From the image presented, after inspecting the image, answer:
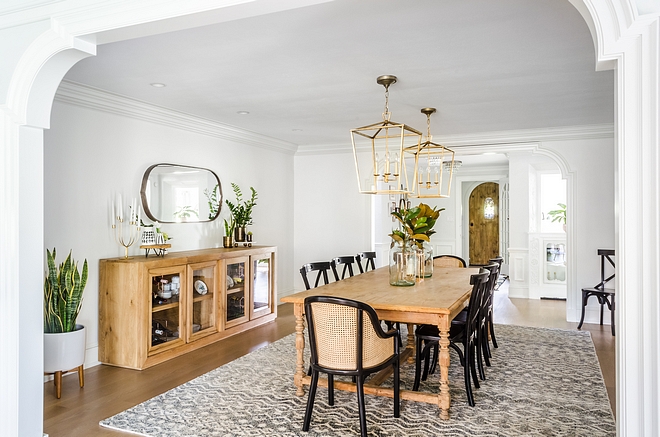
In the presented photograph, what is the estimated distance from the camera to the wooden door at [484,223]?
1048 cm

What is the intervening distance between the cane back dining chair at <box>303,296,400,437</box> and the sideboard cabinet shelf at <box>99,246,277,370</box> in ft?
6.04

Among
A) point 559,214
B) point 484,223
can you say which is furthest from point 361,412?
point 484,223

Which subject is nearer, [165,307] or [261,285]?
[165,307]

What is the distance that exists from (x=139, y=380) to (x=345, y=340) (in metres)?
1.90

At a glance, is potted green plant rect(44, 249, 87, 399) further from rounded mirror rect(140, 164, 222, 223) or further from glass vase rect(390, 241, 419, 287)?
glass vase rect(390, 241, 419, 287)

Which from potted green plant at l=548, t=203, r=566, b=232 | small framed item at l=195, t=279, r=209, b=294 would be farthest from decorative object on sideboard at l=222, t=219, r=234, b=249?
potted green plant at l=548, t=203, r=566, b=232

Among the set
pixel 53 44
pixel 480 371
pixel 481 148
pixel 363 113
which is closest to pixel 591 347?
pixel 480 371

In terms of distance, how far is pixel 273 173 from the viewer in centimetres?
679

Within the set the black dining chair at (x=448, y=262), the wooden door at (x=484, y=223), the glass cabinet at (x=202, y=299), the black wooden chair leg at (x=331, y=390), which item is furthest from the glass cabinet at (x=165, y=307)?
the wooden door at (x=484, y=223)

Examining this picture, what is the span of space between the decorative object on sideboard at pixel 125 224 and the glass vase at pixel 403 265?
7.67 ft

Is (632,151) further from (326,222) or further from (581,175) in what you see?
(326,222)

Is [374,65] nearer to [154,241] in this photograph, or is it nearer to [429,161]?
[429,161]

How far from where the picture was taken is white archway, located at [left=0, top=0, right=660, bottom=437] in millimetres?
1379

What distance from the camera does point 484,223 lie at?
10625 mm
